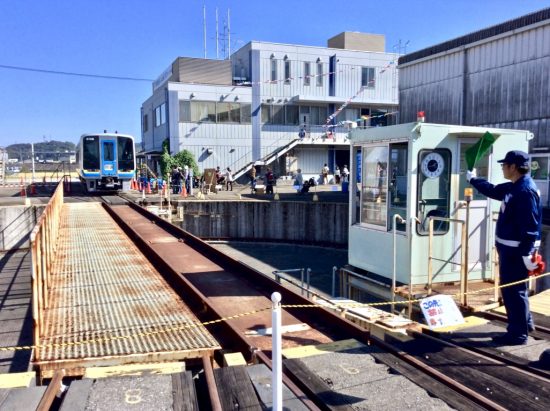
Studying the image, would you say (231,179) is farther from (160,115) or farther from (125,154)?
(125,154)

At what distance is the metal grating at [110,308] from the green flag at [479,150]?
14.7 feet

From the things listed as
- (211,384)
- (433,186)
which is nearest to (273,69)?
(433,186)

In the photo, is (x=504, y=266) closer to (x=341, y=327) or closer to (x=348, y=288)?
(x=341, y=327)

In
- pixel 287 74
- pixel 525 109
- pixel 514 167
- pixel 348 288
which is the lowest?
pixel 348 288

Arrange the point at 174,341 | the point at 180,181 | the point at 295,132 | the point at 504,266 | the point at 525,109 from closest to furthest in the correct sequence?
the point at 174,341
the point at 504,266
the point at 525,109
the point at 180,181
the point at 295,132

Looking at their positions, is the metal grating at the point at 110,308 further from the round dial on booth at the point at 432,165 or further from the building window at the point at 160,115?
the building window at the point at 160,115

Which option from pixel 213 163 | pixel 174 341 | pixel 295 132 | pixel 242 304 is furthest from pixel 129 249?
pixel 295 132

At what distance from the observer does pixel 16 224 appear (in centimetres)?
1827

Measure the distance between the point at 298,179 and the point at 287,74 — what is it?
449 inches

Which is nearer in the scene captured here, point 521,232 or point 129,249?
point 521,232

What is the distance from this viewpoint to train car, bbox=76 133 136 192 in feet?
80.5

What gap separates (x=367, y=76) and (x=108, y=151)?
76.4ft

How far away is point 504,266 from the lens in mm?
4984

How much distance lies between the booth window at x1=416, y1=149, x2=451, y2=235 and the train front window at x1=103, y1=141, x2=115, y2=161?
2092 cm
